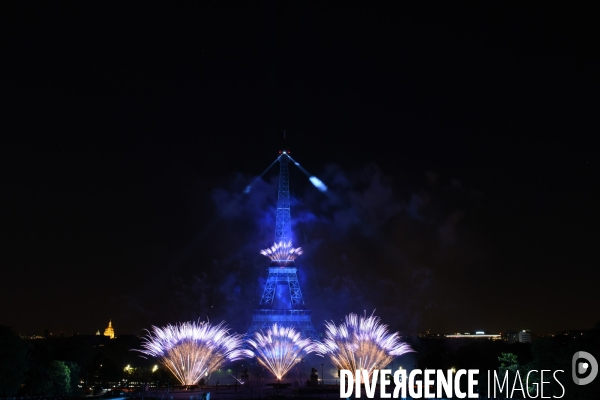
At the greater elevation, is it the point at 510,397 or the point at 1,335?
the point at 1,335

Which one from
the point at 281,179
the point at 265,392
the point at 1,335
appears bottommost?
the point at 265,392

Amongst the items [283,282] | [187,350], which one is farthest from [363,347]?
[283,282]

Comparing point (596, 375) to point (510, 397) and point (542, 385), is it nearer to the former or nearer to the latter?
point (542, 385)

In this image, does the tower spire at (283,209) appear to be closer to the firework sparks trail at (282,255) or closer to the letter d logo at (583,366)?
the firework sparks trail at (282,255)

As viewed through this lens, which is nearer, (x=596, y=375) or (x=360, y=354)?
(x=596, y=375)

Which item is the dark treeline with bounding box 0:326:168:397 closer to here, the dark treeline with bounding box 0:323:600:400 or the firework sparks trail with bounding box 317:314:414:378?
the dark treeline with bounding box 0:323:600:400

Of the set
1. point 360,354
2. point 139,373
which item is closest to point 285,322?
point 139,373

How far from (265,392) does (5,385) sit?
21.9m

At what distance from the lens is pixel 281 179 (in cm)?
12356

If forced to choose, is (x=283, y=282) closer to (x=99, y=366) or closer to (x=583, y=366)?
(x=99, y=366)

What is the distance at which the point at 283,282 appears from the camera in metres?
118

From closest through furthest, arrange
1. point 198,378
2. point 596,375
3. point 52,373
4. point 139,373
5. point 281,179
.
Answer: point 596,375
point 52,373
point 198,378
point 139,373
point 281,179

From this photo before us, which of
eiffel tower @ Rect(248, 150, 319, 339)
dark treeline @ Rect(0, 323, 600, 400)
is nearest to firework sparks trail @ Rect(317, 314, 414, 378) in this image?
dark treeline @ Rect(0, 323, 600, 400)

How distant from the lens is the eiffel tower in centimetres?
11219
